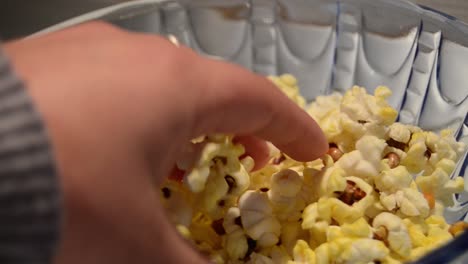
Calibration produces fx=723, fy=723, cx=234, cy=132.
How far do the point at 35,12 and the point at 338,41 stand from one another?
38 cm

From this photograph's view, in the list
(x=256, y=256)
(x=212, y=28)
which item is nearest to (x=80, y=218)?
(x=256, y=256)

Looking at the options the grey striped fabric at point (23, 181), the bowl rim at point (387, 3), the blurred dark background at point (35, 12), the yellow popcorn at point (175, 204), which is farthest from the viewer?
the blurred dark background at point (35, 12)

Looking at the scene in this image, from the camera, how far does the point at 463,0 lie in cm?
76

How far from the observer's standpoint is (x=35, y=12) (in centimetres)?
85

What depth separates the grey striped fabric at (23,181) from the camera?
0.89 ft

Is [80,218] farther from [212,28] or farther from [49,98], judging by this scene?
[212,28]

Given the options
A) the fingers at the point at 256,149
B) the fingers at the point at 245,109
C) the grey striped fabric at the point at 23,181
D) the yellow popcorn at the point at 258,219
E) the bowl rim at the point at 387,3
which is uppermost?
the grey striped fabric at the point at 23,181

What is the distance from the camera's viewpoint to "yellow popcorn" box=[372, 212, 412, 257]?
453 millimetres

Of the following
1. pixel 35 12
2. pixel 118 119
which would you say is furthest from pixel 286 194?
pixel 35 12

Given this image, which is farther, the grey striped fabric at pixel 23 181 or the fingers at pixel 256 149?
the fingers at pixel 256 149

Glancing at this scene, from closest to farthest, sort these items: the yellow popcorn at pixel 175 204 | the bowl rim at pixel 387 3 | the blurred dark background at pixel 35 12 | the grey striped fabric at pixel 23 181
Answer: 1. the grey striped fabric at pixel 23 181
2. the yellow popcorn at pixel 175 204
3. the bowl rim at pixel 387 3
4. the blurred dark background at pixel 35 12

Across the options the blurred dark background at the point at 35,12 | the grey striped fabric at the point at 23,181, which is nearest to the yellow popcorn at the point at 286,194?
the grey striped fabric at the point at 23,181

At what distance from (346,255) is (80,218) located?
7.7 inches

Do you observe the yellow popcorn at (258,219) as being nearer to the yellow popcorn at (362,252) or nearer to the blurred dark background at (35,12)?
the yellow popcorn at (362,252)
